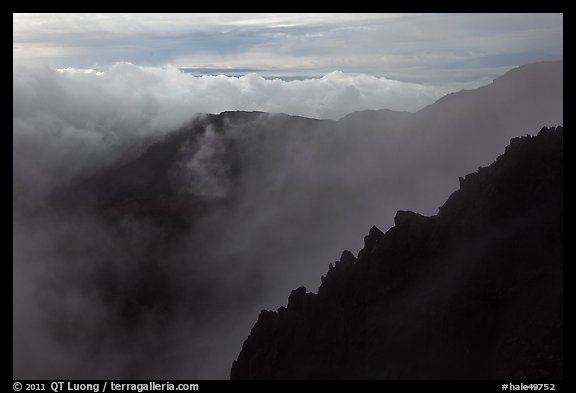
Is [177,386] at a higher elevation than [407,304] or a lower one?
lower

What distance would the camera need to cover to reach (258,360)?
72.5 meters

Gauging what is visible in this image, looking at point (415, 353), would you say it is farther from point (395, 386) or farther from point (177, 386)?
point (177, 386)

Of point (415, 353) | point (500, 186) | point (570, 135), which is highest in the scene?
point (500, 186)

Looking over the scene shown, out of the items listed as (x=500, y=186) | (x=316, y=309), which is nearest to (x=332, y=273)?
(x=316, y=309)

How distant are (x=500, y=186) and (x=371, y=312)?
24477 millimetres

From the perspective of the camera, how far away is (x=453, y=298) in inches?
2223

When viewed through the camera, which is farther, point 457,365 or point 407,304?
point 407,304

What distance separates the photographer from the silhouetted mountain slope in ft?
165

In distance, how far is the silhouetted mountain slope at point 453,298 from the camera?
165 feet

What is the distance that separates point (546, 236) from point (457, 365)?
1854cm
